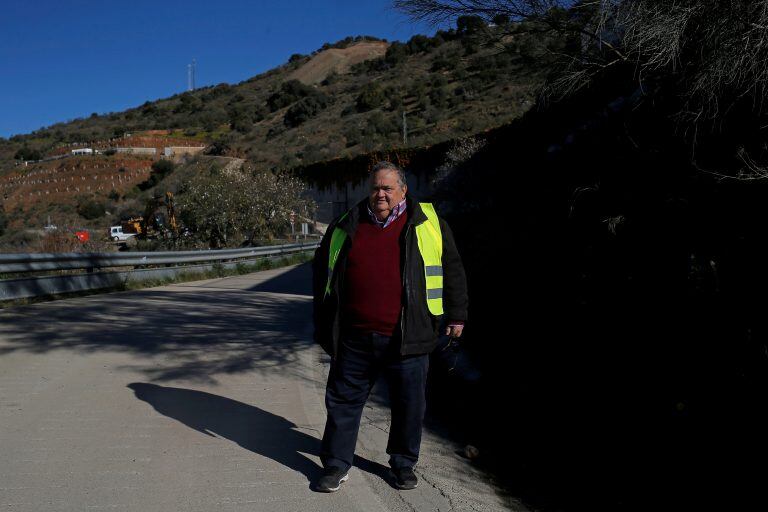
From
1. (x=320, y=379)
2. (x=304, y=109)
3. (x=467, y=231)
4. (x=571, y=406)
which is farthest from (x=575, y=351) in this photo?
(x=304, y=109)

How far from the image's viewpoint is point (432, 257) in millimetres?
4113

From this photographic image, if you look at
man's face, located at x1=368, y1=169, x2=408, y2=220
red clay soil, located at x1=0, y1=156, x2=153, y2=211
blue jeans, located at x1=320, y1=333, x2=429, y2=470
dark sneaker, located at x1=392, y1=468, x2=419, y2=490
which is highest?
red clay soil, located at x1=0, y1=156, x2=153, y2=211

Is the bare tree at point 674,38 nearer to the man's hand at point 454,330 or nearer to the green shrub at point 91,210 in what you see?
the man's hand at point 454,330

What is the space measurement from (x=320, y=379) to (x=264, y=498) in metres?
2.96

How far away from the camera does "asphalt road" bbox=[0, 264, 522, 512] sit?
155 inches

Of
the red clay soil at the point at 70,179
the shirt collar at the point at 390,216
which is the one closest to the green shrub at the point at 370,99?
the red clay soil at the point at 70,179

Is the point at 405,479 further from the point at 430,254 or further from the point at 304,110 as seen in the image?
the point at 304,110

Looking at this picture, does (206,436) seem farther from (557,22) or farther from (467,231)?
(467,231)

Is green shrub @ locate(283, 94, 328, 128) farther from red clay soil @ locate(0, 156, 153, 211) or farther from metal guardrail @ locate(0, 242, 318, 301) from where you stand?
metal guardrail @ locate(0, 242, 318, 301)

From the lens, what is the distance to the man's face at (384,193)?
4.10 m

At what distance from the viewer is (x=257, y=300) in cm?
1267

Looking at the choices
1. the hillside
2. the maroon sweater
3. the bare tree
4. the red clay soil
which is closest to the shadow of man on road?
the maroon sweater

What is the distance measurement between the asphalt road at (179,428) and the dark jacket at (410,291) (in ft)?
3.00

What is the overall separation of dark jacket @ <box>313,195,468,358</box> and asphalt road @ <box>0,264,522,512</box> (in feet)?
3.00
